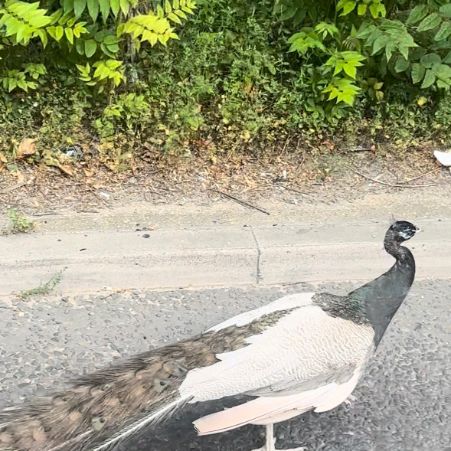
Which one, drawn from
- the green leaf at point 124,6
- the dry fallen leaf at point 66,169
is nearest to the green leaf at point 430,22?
the green leaf at point 124,6

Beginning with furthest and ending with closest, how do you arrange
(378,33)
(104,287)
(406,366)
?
1. (378,33)
2. (104,287)
3. (406,366)

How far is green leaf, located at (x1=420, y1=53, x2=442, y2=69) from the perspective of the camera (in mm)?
5098

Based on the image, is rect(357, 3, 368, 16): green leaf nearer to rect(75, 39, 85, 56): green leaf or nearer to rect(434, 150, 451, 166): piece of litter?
rect(434, 150, 451, 166): piece of litter

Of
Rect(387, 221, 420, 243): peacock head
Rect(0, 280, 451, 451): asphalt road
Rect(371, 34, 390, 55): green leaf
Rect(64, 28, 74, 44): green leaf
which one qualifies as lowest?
Rect(0, 280, 451, 451): asphalt road

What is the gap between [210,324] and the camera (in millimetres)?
3648

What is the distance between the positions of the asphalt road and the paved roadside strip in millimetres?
114

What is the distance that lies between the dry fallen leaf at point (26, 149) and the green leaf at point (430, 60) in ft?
8.53

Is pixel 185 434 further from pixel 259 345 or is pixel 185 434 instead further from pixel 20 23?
pixel 20 23

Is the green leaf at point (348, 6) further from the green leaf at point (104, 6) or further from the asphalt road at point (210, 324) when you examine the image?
the asphalt road at point (210, 324)

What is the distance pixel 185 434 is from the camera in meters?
2.86

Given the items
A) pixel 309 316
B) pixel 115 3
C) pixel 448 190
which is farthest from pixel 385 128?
pixel 309 316

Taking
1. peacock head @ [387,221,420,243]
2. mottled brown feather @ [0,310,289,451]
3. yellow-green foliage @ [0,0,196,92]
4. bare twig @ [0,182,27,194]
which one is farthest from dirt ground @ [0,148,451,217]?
mottled brown feather @ [0,310,289,451]

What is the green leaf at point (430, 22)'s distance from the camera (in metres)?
4.84

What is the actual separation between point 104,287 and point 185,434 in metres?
1.27
